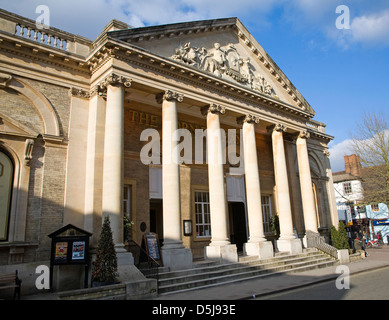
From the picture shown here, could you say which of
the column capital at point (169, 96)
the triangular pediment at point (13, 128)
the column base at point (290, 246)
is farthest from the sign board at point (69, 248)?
the column base at point (290, 246)

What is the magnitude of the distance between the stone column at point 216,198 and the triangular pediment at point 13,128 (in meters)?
7.42

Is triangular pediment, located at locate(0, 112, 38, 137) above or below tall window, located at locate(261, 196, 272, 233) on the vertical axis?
above

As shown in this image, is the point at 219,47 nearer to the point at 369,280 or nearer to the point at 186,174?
the point at 186,174

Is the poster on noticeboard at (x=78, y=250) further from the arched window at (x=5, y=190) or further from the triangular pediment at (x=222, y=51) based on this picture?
the triangular pediment at (x=222, y=51)

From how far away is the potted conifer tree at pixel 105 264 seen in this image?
8906mm

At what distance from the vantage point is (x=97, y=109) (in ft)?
41.5

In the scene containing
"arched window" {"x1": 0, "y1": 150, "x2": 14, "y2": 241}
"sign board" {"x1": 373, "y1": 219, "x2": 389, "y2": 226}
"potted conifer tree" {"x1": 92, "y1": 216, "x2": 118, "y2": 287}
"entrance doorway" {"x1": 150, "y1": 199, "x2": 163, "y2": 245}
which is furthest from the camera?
"sign board" {"x1": 373, "y1": 219, "x2": 389, "y2": 226}

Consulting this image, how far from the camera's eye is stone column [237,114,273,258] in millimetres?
14789

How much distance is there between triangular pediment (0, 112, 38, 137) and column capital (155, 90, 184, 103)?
516 cm

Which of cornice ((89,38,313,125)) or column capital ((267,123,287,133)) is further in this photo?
column capital ((267,123,287,133))

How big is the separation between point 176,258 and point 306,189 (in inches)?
430

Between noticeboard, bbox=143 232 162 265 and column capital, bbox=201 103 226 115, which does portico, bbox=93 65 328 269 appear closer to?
column capital, bbox=201 103 226 115

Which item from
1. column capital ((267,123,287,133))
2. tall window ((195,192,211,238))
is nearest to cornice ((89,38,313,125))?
column capital ((267,123,287,133))
